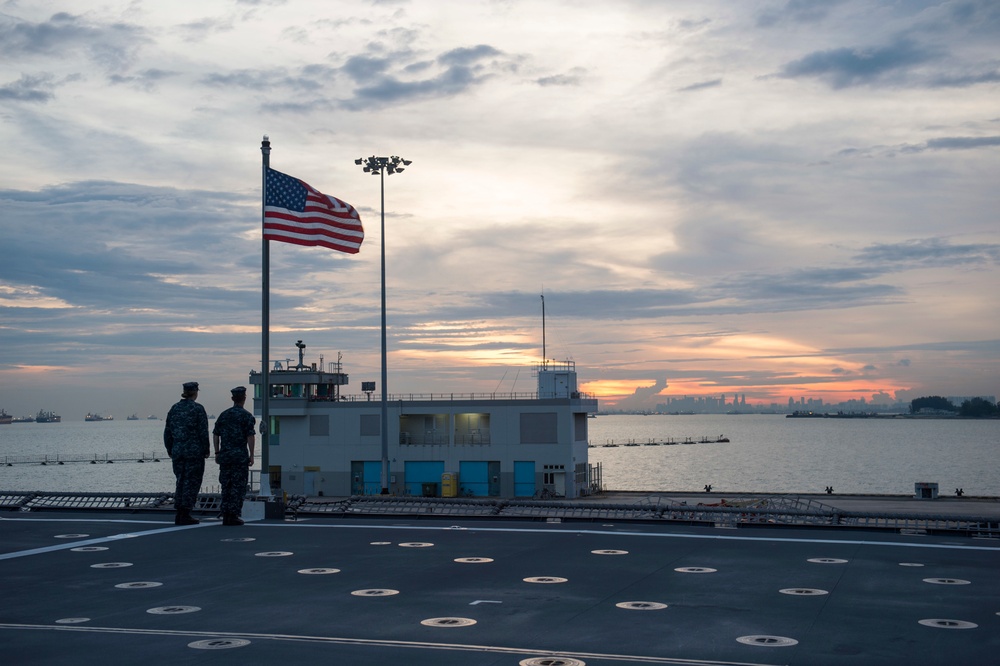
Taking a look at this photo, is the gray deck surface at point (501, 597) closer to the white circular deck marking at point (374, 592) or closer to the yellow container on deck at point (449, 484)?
the white circular deck marking at point (374, 592)

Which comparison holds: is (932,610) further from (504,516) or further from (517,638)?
(504,516)

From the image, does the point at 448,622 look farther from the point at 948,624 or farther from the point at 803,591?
the point at 948,624

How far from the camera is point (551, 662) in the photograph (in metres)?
8.62

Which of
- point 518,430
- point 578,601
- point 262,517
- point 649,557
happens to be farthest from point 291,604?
point 518,430

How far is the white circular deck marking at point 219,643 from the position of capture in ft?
30.6

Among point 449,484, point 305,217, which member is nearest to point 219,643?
point 305,217

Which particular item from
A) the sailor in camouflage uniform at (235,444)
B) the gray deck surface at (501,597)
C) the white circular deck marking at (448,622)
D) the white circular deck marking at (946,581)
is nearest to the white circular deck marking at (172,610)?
the gray deck surface at (501,597)

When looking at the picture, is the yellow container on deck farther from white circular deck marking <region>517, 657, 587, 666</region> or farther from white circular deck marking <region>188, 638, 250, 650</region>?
white circular deck marking <region>517, 657, 587, 666</region>

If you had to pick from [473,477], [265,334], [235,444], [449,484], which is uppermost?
[265,334]

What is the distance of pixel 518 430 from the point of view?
8344 cm

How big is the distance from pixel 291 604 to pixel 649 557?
5.91m

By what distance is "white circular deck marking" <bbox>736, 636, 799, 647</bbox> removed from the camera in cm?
923

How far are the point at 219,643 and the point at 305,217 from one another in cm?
1998

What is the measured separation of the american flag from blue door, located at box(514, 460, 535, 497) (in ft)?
177
